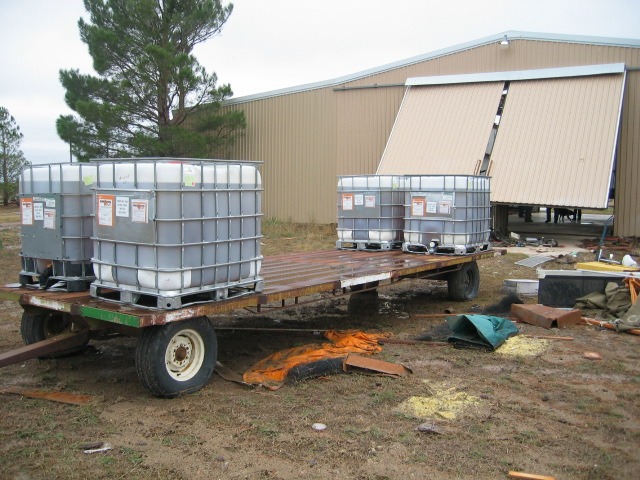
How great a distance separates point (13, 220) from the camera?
27.4m

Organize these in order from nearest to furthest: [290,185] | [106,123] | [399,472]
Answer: [399,472]
[106,123]
[290,185]

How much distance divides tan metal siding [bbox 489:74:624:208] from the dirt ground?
31.8 feet

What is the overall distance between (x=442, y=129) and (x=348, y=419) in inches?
606

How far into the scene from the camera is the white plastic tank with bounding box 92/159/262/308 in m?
5.40

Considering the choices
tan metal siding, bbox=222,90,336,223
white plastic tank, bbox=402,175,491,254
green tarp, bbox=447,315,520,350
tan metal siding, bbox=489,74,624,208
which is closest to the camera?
green tarp, bbox=447,315,520,350

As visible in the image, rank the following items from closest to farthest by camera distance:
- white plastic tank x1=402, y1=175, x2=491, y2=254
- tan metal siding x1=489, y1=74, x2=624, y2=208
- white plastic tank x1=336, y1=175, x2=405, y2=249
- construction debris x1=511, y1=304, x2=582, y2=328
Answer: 1. construction debris x1=511, y1=304, x2=582, y2=328
2. white plastic tank x1=402, y1=175, x2=491, y2=254
3. white plastic tank x1=336, y1=175, x2=405, y2=249
4. tan metal siding x1=489, y1=74, x2=624, y2=208

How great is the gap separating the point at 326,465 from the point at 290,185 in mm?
19575

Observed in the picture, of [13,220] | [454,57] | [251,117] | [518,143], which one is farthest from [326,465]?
[13,220]

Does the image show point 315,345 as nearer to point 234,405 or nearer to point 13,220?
point 234,405

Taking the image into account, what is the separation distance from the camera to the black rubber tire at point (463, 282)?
1072cm

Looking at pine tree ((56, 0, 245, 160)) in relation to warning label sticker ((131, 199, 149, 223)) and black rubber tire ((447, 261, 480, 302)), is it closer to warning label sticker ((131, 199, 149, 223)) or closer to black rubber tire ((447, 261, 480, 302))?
black rubber tire ((447, 261, 480, 302))

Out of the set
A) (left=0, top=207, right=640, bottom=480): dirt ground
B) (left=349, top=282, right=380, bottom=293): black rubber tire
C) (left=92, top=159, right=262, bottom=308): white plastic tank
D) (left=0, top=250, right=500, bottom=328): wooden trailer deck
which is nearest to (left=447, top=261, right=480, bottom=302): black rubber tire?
A: (left=0, top=250, right=500, bottom=328): wooden trailer deck

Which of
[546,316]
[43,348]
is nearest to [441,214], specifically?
[546,316]

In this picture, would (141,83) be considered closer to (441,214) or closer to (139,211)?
(441,214)
